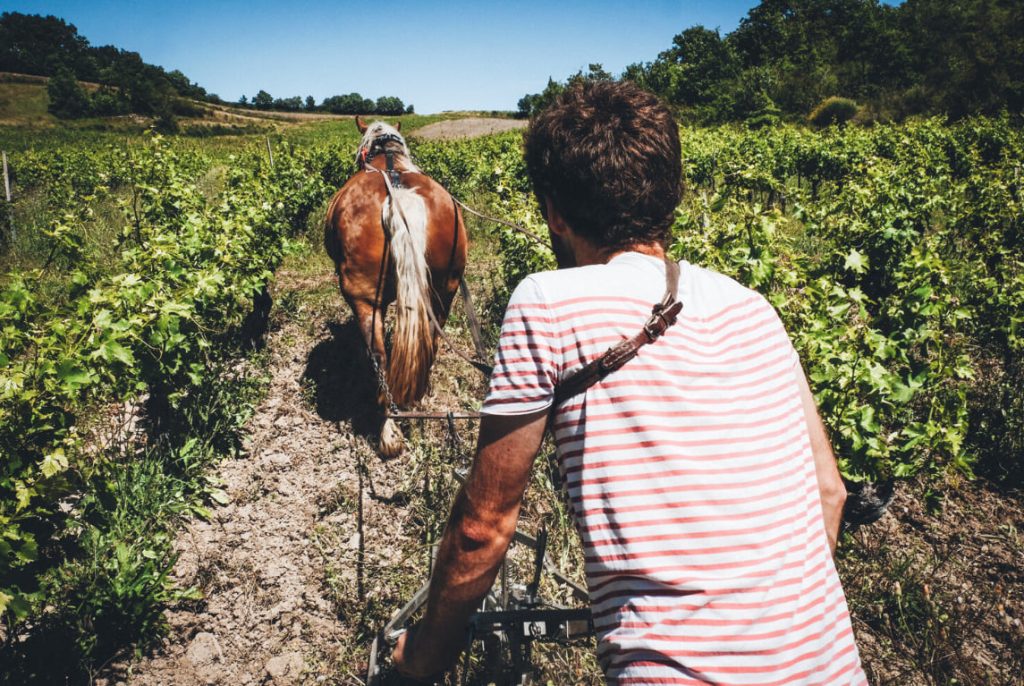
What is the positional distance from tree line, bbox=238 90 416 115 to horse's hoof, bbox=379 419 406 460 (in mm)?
83085

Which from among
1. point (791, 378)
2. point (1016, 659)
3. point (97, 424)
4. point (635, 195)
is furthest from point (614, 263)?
point (97, 424)

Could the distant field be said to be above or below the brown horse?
above

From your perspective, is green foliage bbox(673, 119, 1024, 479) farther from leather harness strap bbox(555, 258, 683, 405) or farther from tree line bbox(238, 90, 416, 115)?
tree line bbox(238, 90, 416, 115)

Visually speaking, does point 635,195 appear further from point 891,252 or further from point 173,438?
point 891,252

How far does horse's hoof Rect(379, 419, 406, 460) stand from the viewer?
407 centimetres

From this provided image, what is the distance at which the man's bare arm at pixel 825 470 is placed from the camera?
47.1 inches

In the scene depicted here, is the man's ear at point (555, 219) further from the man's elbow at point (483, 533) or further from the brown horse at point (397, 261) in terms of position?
the brown horse at point (397, 261)

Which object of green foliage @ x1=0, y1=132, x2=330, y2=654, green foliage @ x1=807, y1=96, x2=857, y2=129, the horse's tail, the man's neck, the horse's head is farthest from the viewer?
green foliage @ x1=807, y1=96, x2=857, y2=129

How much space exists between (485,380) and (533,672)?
2817 mm

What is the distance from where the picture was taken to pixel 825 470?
48.4 inches

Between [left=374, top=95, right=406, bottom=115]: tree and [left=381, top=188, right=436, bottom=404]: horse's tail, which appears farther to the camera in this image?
[left=374, top=95, right=406, bottom=115]: tree

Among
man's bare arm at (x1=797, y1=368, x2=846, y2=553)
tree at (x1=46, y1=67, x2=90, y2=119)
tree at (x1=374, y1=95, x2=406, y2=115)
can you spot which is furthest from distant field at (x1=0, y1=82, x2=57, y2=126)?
man's bare arm at (x1=797, y1=368, x2=846, y2=553)

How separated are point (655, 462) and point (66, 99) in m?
69.9

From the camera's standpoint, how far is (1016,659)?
262cm
